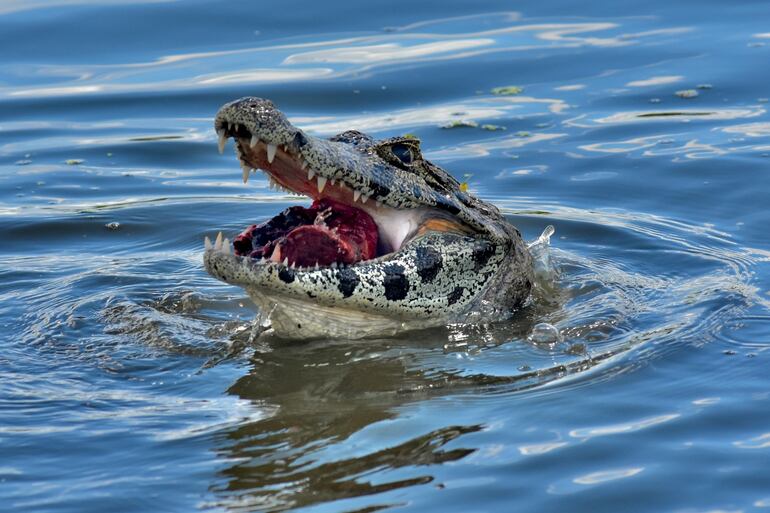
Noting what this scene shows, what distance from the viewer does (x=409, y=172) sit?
6.05 metres

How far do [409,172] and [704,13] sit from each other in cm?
801

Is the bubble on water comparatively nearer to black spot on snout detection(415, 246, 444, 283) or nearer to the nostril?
black spot on snout detection(415, 246, 444, 283)

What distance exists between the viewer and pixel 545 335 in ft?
20.5

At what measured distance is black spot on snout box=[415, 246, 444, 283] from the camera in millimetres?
5934

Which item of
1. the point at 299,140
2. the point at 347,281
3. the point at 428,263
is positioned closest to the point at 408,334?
the point at 428,263

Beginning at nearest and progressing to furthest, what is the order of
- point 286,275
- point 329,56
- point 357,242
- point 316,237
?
point 286,275
point 316,237
point 357,242
point 329,56

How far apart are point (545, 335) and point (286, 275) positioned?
4.79 ft

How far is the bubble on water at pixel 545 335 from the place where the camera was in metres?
6.20

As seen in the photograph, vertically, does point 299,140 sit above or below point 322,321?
above

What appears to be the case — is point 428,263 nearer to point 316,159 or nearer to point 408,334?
point 408,334

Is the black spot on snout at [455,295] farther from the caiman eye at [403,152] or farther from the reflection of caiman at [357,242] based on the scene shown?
the caiman eye at [403,152]

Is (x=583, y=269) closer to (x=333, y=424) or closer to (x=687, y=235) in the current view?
(x=687, y=235)

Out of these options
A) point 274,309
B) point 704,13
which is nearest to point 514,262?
point 274,309

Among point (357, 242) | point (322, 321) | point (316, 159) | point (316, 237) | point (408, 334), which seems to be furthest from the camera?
point (408, 334)
